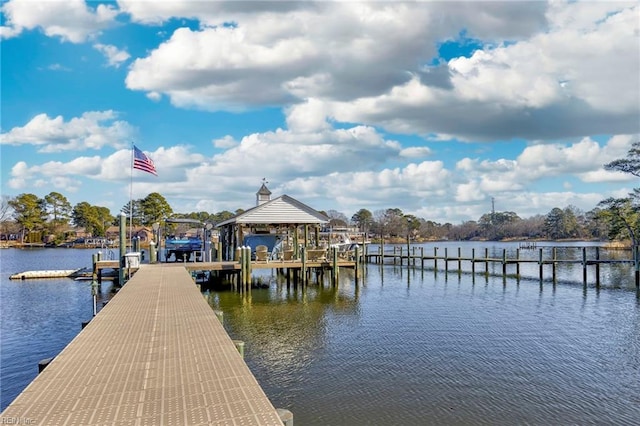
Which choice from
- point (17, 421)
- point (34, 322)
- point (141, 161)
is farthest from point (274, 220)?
point (17, 421)

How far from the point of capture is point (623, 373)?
35.3 feet

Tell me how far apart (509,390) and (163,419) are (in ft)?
24.2

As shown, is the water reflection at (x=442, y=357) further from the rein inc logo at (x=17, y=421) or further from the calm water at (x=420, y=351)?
the rein inc logo at (x=17, y=421)

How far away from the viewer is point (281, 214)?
2742 cm

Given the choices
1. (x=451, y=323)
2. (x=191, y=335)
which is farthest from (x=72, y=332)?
(x=451, y=323)

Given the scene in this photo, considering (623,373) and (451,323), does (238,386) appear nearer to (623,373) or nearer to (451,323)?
(623,373)

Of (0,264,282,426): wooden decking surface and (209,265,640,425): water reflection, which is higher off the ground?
(0,264,282,426): wooden decking surface

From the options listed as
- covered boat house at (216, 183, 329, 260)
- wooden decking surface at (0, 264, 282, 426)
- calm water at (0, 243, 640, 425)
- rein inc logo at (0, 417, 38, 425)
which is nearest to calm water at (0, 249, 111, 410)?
calm water at (0, 243, 640, 425)

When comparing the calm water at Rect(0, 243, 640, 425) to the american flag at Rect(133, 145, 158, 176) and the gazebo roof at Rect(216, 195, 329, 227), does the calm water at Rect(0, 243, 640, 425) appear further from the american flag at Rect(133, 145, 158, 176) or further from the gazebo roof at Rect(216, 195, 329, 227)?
the american flag at Rect(133, 145, 158, 176)

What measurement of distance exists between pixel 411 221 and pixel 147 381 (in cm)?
13149

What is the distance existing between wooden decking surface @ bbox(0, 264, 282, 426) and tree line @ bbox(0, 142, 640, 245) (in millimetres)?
42858

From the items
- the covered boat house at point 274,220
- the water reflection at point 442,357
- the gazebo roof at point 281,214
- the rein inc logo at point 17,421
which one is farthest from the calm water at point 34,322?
the gazebo roof at point 281,214

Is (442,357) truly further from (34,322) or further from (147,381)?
(34,322)

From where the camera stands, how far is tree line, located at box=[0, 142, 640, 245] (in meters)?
50.1
